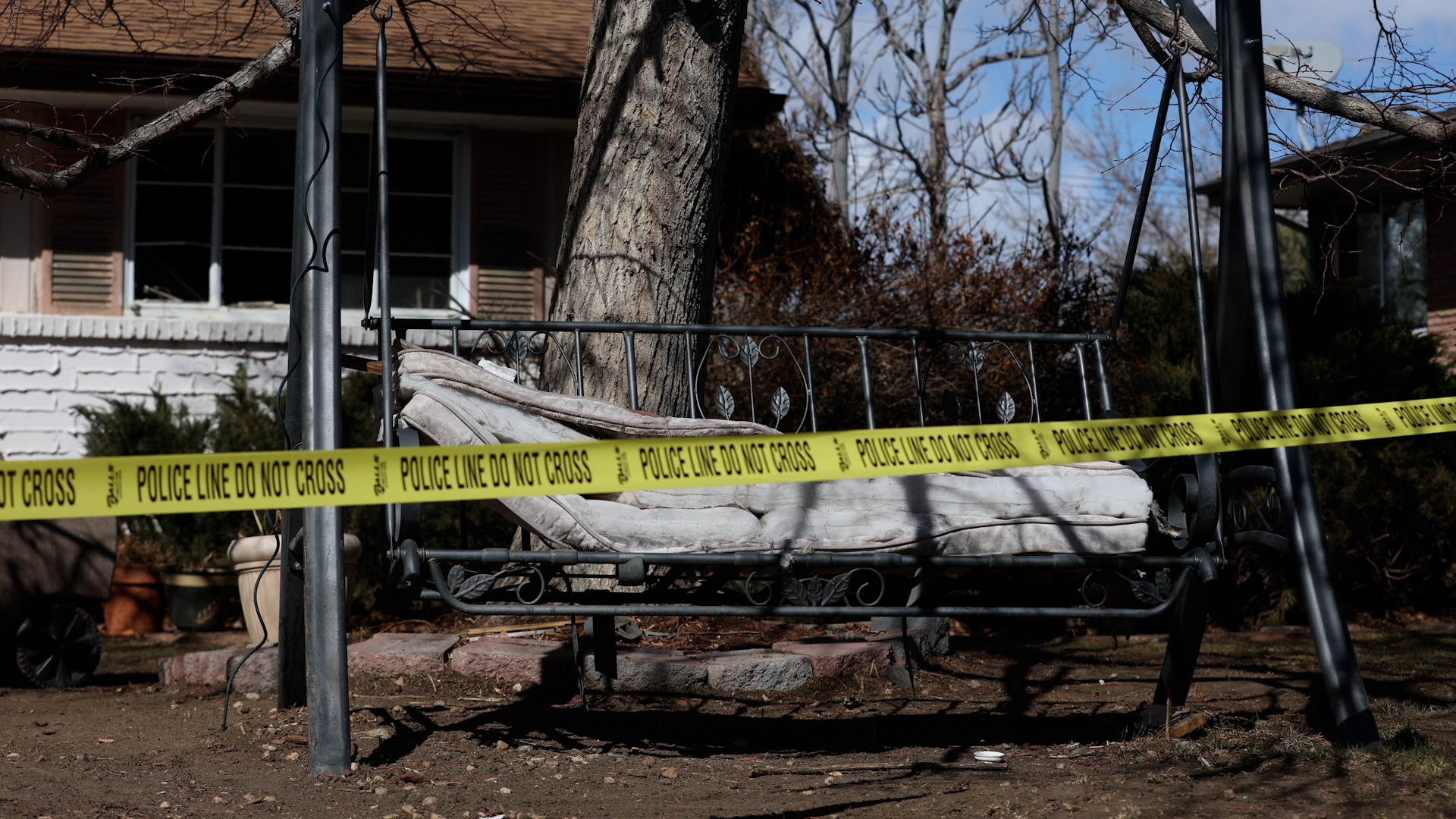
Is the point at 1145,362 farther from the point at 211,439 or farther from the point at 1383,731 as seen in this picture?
the point at 211,439

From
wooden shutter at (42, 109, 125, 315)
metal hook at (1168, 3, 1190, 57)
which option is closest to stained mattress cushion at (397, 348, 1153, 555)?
metal hook at (1168, 3, 1190, 57)

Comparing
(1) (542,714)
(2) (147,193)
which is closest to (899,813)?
(1) (542,714)

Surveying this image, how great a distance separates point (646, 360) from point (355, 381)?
11.3ft

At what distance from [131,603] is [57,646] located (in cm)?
223

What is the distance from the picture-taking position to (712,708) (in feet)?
14.8

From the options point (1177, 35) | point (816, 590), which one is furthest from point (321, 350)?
point (1177, 35)

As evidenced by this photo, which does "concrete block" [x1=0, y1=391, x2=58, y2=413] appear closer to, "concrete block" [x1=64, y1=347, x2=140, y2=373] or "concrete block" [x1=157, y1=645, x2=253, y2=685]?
"concrete block" [x1=64, y1=347, x2=140, y2=373]

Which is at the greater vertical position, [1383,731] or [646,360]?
[646,360]

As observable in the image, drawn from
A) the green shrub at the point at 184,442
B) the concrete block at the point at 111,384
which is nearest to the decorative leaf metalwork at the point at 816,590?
the green shrub at the point at 184,442

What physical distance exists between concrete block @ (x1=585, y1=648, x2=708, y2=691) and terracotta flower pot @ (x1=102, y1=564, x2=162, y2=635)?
407 centimetres

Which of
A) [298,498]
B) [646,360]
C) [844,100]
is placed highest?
[844,100]

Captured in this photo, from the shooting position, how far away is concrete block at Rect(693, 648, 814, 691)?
15.6 ft

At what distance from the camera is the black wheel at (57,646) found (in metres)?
5.21

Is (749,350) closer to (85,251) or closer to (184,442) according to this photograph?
(184,442)
